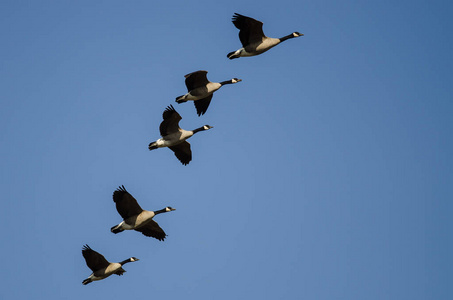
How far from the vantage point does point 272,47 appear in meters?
40.7

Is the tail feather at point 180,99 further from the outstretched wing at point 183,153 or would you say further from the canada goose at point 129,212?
the canada goose at point 129,212

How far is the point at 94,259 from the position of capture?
4053cm

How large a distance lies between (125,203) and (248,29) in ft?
29.2

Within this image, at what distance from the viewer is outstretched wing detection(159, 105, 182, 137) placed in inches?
1638

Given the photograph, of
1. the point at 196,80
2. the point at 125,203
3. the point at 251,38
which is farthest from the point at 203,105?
the point at 125,203

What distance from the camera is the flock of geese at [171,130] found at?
4019 centimetres

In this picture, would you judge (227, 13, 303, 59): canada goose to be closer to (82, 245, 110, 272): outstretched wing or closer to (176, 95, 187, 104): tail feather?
(176, 95, 187, 104): tail feather

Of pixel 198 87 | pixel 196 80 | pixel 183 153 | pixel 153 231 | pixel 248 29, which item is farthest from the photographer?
pixel 183 153

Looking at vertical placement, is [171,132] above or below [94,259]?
above

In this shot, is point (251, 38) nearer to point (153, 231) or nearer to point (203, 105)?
point (203, 105)

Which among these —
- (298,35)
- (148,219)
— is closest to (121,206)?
(148,219)

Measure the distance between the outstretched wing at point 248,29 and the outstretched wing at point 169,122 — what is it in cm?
434

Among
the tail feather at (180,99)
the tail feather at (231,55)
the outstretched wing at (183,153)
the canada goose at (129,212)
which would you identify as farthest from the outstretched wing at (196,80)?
the canada goose at (129,212)

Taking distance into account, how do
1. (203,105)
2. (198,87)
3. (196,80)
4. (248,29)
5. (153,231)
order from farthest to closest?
(153,231)
(203,105)
(198,87)
(196,80)
(248,29)
